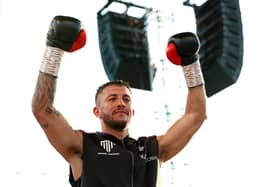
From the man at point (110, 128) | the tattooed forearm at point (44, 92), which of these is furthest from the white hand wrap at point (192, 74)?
the tattooed forearm at point (44, 92)

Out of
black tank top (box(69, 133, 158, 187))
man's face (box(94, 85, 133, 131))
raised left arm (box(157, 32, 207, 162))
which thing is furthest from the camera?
raised left arm (box(157, 32, 207, 162))

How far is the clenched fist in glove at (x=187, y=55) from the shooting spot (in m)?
2.17

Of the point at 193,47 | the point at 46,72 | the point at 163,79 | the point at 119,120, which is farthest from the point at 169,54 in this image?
the point at 163,79

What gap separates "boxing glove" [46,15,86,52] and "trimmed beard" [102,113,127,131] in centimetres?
28

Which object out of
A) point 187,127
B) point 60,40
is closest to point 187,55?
point 187,127

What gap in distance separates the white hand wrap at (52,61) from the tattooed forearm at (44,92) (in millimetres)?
19

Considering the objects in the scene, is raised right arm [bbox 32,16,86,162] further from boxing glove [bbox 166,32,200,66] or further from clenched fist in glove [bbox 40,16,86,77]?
boxing glove [bbox 166,32,200,66]

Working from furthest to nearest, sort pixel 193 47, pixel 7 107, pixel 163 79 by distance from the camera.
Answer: pixel 163 79, pixel 7 107, pixel 193 47

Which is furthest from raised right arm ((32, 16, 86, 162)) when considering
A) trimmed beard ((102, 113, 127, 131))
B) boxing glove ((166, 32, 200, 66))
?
boxing glove ((166, 32, 200, 66))

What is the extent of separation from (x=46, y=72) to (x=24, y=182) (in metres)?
3.59

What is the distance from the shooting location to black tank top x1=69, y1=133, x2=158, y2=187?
1961mm

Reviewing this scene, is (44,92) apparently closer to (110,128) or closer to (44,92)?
(44,92)

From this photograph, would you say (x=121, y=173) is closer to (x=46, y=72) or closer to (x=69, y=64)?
(x=46, y=72)

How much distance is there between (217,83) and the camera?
222 inches
